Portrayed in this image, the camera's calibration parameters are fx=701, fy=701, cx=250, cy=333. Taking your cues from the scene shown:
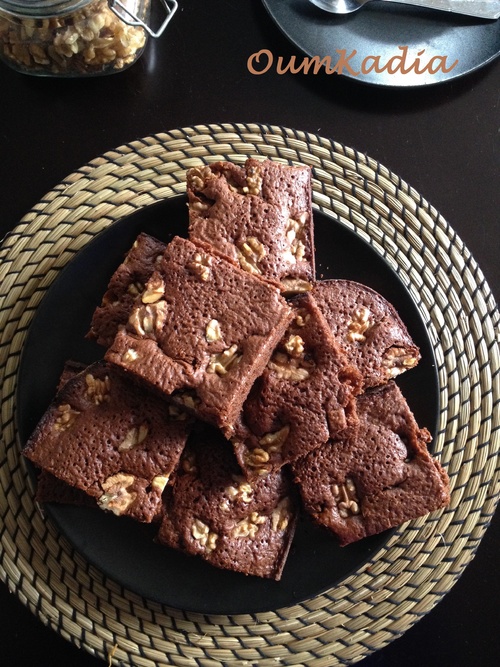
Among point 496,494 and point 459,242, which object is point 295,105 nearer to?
point 459,242

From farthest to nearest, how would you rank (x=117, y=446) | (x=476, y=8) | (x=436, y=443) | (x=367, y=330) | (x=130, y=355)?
(x=476, y=8) → (x=436, y=443) → (x=367, y=330) → (x=117, y=446) → (x=130, y=355)

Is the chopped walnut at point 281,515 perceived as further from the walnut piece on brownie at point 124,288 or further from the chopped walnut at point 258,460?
the walnut piece on brownie at point 124,288

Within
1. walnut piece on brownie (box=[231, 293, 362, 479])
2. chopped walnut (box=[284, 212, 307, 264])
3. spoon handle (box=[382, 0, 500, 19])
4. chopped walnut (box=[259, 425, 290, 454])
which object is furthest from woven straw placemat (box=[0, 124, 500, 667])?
spoon handle (box=[382, 0, 500, 19])

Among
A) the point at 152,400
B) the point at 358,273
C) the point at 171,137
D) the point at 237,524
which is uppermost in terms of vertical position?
the point at 171,137

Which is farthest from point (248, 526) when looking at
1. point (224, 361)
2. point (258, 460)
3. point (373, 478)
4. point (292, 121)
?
point (292, 121)

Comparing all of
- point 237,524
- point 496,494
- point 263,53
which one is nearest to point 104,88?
point 263,53

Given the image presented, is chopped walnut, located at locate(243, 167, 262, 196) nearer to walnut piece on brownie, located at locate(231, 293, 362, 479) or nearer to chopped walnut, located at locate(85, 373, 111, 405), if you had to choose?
walnut piece on brownie, located at locate(231, 293, 362, 479)

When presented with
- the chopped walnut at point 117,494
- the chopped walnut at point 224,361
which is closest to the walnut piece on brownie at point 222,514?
the chopped walnut at point 117,494

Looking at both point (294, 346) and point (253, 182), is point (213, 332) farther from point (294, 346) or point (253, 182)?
point (253, 182)
